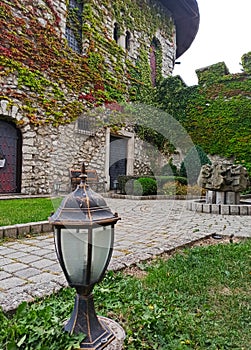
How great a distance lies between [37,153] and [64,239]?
283 inches

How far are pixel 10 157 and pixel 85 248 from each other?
277 inches

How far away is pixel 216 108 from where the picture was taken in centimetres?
1145

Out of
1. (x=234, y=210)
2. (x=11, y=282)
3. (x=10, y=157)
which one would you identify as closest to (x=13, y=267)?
(x=11, y=282)

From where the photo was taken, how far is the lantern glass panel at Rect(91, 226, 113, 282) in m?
1.24

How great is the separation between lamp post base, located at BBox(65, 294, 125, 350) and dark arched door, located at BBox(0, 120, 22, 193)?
265 inches

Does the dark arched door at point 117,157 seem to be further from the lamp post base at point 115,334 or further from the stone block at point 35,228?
the lamp post base at point 115,334

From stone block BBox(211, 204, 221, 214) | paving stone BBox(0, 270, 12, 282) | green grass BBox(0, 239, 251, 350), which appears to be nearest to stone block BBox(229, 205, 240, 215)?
stone block BBox(211, 204, 221, 214)

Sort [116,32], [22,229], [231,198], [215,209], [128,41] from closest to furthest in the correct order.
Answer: [22,229]
[215,209]
[231,198]
[116,32]
[128,41]

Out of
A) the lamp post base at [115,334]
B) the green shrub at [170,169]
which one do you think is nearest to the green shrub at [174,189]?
the green shrub at [170,169]

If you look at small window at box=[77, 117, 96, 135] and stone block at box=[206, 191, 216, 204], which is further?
small window at box=[77, 117, 96, 135]

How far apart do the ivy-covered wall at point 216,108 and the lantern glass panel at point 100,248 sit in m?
9.98

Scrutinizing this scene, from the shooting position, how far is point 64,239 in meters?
1.24

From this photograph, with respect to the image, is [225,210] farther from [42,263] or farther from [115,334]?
[115,334]

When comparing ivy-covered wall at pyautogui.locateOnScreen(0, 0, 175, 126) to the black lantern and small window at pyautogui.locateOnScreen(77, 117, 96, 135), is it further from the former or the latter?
the black lantern
